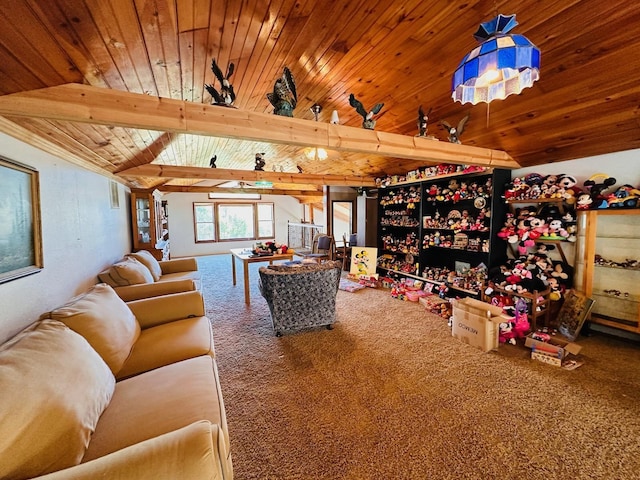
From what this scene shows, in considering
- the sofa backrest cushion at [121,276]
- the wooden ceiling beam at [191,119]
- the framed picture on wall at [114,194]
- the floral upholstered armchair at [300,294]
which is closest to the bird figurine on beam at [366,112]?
the wooden ceiling beam at [191,119]

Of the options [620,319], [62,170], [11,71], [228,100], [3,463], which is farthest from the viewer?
[620,319]

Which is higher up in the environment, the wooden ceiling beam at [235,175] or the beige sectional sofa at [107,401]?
the wooden ceiling beam at [235,175]

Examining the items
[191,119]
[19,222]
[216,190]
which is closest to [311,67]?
[191,119]

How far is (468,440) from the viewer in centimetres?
149

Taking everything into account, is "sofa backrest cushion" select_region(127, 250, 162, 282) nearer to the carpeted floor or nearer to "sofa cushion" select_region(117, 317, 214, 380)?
the carpeted floor

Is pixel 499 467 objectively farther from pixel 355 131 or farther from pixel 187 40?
pixel 187 40

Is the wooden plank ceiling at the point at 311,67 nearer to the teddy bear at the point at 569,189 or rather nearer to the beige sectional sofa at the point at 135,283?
the teddy bear at the point at 569,189

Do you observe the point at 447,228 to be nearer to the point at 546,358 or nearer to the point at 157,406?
the point at 546,358

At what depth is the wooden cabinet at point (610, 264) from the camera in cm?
256

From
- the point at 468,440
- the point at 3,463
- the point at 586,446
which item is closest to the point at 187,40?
the point at 3,463

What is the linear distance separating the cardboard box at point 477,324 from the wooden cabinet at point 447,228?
0.93 m

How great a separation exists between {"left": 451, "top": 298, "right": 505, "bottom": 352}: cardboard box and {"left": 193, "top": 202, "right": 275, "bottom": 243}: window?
7391 mm

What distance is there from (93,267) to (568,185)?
5.15 metres

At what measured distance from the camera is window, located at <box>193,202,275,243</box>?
8359 mm
